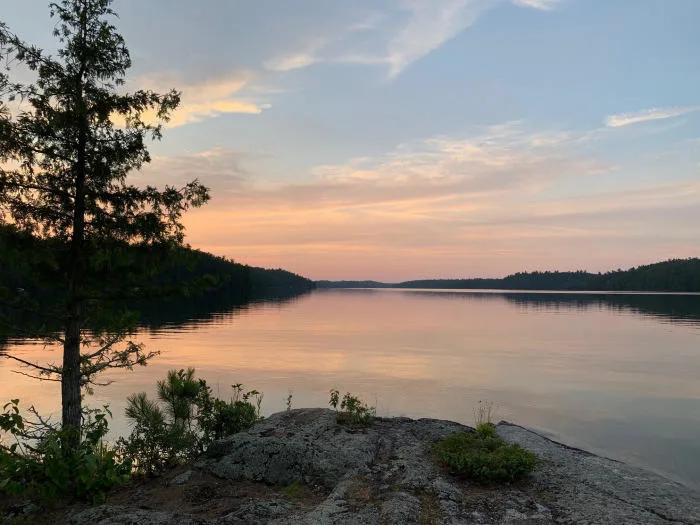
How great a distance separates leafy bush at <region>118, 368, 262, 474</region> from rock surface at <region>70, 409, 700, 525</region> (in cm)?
135

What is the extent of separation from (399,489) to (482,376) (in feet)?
74.4

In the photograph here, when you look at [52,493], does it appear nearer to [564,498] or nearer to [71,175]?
[71,175]

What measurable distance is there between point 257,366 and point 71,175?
79.6ft

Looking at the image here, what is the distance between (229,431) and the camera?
1278cm

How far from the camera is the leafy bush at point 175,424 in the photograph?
11.5 metres

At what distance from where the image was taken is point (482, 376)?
97.6ft

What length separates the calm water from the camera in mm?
18562

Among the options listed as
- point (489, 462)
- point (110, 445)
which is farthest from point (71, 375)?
point (489, 462)

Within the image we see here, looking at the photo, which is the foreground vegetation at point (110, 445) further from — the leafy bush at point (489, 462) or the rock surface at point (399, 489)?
the leafy bush at point (489, 462)

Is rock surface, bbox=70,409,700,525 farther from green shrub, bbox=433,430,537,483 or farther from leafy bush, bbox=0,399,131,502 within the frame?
Answer: leafy bush, bbox=0,399,131,502

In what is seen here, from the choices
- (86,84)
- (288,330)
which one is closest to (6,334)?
(86,84)

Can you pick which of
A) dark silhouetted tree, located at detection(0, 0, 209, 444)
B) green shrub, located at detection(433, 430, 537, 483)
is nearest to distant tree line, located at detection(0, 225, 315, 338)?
dark silhouetted tree, located at detection(0, 0, 209, 444)

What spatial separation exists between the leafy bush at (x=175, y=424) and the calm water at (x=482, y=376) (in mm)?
6257

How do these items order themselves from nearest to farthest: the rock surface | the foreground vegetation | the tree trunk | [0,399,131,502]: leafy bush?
the rock surface → [0,399,131,502]: leafy bush → the foreground vegetation → the tree trunk
